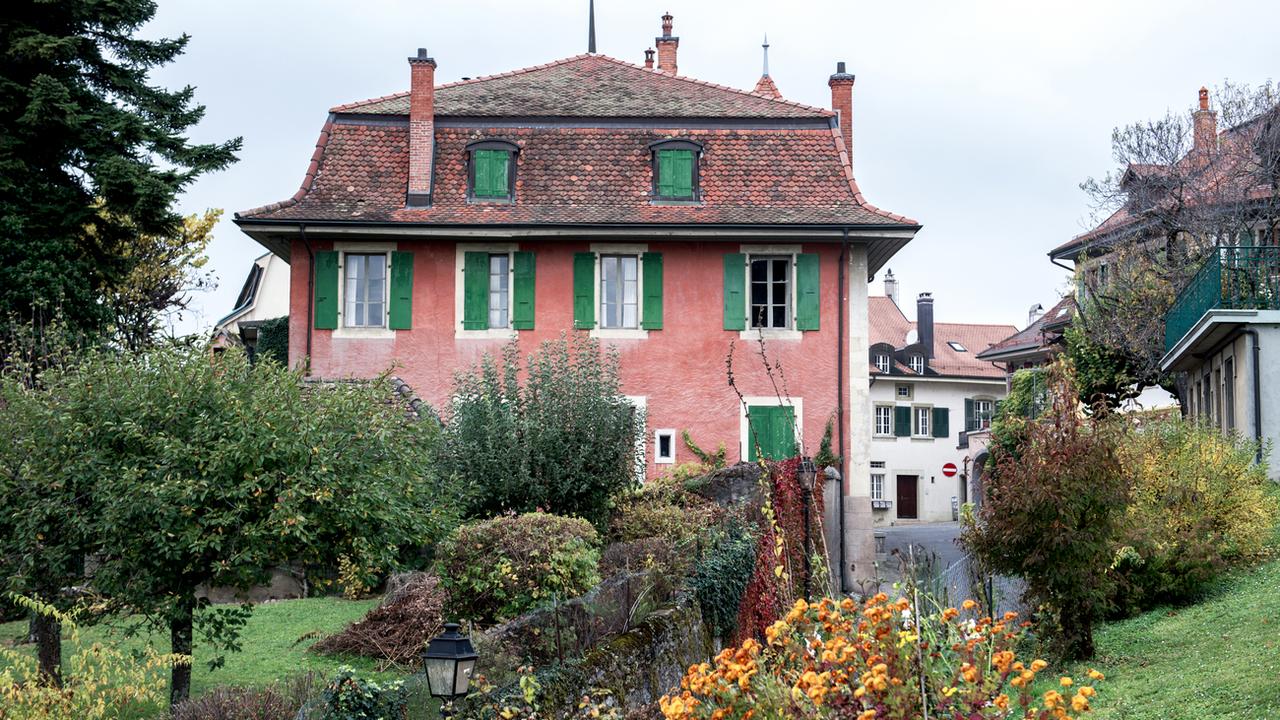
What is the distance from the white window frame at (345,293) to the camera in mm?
24344

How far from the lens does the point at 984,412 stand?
5772cm

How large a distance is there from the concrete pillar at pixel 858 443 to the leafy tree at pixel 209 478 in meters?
13.0

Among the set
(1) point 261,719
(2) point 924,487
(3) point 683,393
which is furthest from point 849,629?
(2) point 924,487

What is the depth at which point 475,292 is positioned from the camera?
24453 mm

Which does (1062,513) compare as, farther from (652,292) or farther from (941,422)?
(941,422)

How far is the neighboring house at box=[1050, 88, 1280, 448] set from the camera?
69.1ft

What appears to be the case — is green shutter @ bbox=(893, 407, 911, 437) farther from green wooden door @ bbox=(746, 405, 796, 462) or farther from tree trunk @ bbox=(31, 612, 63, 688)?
tree trunk @ bbox=(31, 612, 63, 688)

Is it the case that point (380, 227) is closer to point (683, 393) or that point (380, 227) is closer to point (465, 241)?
point (465, 241)

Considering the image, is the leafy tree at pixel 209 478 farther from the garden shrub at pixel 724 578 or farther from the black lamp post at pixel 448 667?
the black lamp post at pixel 448 667

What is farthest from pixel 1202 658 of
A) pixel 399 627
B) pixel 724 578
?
pixel 399 627

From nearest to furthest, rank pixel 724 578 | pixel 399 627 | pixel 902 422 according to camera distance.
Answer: pixel 724 578
pixel 399 627
pixel 902 422

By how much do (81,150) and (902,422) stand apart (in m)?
39.8

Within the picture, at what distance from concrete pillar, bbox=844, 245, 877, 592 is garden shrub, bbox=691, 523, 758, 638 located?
8.89 meters

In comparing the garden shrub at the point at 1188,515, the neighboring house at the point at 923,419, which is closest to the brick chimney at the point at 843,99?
the garden shrub at the point at 1188,515
